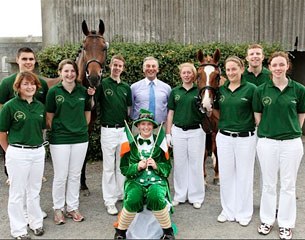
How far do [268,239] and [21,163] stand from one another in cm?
285

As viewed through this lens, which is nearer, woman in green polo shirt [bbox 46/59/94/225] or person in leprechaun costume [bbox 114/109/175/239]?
person in leprechaun costume [bbox 114/109/175/239]

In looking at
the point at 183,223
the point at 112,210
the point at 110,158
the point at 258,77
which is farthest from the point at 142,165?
the point at 258,77

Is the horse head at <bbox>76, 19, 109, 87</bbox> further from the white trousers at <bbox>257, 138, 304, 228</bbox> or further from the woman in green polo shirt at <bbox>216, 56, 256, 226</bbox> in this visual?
the white trousers at <bbox>257, 138, 304, 228</bbox>

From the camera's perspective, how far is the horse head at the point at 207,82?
4.61 meters

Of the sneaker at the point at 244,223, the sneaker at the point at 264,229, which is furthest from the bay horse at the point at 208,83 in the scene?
the sneaker at the point at 264,229

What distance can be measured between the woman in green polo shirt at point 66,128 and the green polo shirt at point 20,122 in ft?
1.34

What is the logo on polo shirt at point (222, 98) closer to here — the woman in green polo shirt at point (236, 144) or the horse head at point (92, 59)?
the woman in green polo shirt at point (236, 144)

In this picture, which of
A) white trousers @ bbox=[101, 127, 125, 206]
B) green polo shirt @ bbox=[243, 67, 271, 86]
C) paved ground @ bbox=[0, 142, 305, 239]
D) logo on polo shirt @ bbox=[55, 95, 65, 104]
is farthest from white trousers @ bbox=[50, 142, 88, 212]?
green polo shirt @ bbox=[243, 67, 271, 86]

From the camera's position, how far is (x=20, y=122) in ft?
13.0

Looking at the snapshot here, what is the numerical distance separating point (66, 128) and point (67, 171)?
1.78ft

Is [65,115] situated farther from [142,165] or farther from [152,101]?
[152,101]

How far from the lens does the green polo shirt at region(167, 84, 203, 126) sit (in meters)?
4.99

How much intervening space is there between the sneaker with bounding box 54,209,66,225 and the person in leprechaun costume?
2.84ft

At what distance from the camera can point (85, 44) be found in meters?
4.96
